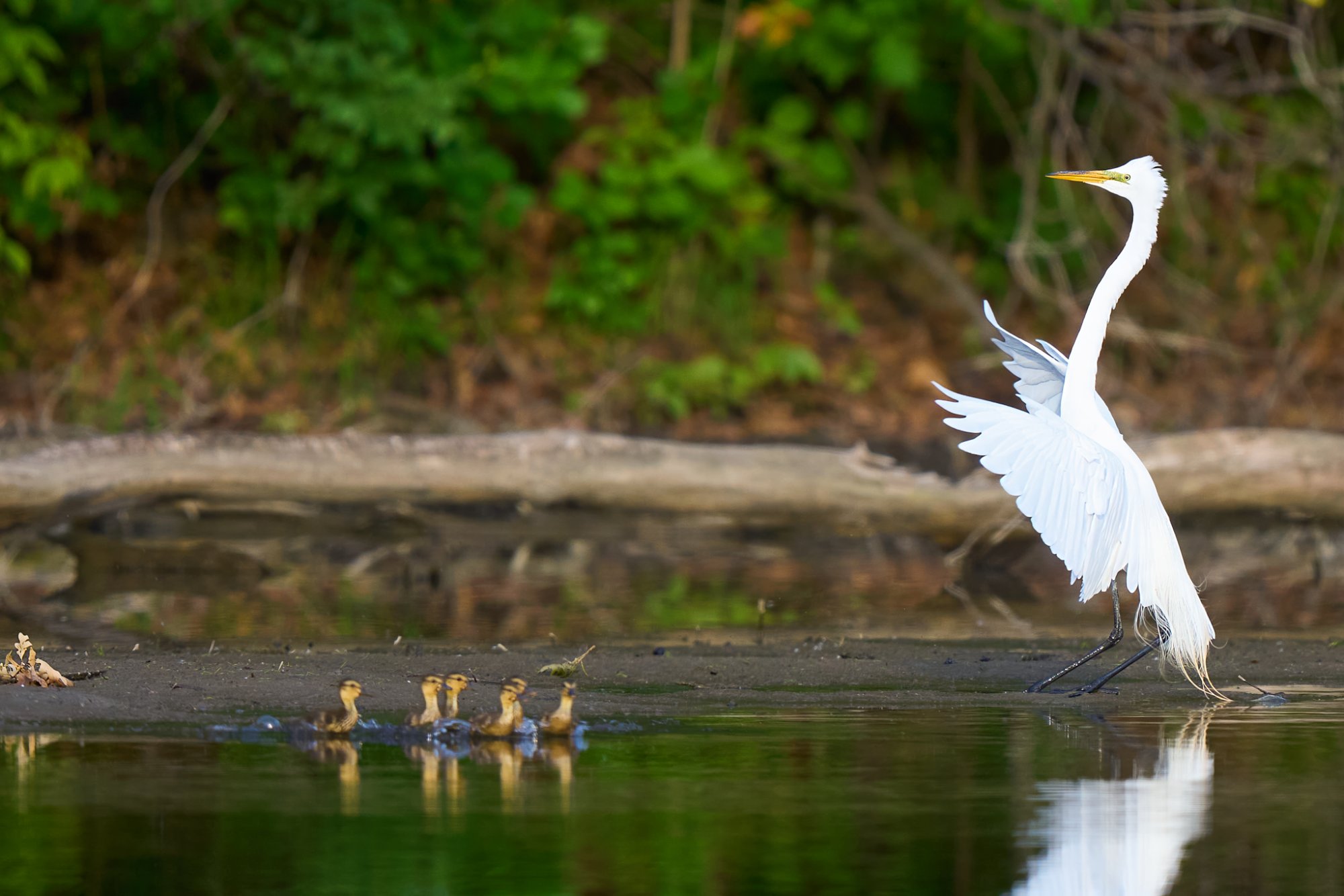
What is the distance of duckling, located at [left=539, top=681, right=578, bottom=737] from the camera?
6.64 meters

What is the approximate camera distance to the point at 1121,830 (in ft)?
17.8

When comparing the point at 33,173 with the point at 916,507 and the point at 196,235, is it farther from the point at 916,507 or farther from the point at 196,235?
the point at 916,507

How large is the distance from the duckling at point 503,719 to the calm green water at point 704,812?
0.22 ft

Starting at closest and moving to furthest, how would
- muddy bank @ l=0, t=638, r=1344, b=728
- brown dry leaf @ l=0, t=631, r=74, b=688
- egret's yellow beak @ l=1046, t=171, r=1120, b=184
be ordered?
1. muddy bank @ l=0, t=638, r=1344, b=728
2. brown dry leaf @ l=0, t=631, r=74, b=688
3. egret's yellow beak @ l=1046, t=171, r=1120, b=184

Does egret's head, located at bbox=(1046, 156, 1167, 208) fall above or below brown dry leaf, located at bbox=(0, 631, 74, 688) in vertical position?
above

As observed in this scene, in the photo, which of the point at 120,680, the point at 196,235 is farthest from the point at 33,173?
the point at 120,680

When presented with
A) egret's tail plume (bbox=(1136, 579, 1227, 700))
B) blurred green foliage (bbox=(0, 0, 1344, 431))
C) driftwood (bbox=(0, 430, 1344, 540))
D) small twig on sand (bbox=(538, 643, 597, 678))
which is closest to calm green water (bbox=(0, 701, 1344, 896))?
egret's tail plume (bbox=(1136, 579, 1227, 700))

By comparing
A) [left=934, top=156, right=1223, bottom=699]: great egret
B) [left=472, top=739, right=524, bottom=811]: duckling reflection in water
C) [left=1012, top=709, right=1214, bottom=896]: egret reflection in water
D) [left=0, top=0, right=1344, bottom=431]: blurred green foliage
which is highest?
[left=0, top=0, right=1344, bottom=431]: blurred green foliage

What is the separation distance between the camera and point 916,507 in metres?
12.7

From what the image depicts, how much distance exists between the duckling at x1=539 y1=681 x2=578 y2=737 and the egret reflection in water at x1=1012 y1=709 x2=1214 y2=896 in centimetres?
168

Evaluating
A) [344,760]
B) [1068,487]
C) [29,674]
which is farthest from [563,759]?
[1068,487]

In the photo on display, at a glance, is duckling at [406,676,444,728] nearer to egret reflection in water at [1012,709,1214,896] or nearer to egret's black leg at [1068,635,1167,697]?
egret reflection in water at [1012,709,1214,896]

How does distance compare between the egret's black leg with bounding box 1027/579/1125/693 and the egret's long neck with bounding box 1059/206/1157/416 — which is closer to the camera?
the egret's black leg with bounding box 1027/579/1125/693

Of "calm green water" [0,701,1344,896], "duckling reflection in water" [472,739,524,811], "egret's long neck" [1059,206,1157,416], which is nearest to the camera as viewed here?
"calm green water" [0,701,1344,896]
